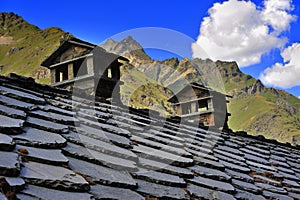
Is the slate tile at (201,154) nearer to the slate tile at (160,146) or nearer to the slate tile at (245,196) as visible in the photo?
the slate tile at (160,146)

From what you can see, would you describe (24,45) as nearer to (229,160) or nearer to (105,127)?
(229,160)

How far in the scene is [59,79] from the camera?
5.39 m

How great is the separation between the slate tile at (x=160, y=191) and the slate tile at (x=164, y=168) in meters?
0.23

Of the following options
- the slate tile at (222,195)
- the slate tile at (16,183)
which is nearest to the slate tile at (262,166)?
the slate tile at (222,195)

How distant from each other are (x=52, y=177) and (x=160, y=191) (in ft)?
2.22

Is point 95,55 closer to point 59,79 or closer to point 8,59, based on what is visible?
point 59,79

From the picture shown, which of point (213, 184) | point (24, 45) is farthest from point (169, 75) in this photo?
point (24, 45)

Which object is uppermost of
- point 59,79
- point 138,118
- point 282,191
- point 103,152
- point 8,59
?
point 8,59

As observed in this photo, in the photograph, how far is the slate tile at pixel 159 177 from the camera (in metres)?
1.91

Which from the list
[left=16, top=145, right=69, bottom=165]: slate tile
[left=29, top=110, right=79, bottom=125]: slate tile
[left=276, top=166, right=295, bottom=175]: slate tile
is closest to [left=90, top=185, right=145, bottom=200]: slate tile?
[left=16, top=145, right=69, bottom=165]: slate tile

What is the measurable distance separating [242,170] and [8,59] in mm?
100409

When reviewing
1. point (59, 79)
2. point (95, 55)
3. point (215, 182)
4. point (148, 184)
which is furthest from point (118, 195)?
point (59, 79)

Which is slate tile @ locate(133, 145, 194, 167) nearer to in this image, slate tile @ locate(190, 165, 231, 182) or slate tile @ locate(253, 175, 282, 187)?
slate tile @ locate(190, 165, 231, 182)

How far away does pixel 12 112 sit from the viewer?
199 cm
